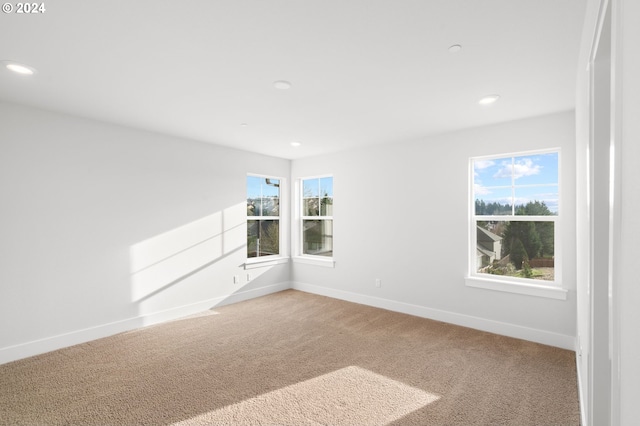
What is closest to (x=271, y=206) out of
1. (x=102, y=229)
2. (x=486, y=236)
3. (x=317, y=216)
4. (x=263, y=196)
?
(x=263, y=196)

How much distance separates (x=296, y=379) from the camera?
277cm

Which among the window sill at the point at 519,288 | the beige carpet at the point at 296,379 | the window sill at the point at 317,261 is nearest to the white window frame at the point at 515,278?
the window sill at the point at 519,288

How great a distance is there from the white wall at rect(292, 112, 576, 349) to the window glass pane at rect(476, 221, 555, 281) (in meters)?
0.21

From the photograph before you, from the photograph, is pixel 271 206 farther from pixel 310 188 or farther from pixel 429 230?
pixel 429 230

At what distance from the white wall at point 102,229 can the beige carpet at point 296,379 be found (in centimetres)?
37

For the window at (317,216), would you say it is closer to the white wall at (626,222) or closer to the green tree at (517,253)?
the green tree at (517,253)

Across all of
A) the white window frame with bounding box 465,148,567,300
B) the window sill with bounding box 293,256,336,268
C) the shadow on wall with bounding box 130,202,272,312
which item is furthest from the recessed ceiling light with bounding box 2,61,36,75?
the white window frame with bounding box 465,148,567,300

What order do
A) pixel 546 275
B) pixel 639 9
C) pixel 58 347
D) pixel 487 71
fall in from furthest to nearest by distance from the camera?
pixel 546 275 → pixel 58 347 → pixel 487 71 → pixel 639 9

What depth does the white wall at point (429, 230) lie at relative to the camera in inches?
136

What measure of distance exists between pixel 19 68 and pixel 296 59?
2.11 metres

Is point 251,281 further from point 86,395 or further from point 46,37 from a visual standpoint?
point 46,37

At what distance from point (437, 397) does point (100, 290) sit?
369 centimetres

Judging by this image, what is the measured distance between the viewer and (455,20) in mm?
1834

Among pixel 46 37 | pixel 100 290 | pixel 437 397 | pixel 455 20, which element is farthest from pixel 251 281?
pixel 455 20
